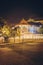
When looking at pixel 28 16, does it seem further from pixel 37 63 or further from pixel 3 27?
pixel 37 63

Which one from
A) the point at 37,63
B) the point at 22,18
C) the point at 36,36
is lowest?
the point at 37,63

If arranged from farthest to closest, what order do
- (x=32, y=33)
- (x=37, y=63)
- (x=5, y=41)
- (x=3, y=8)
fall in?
1. (x=32, y=33)
2. (x=3, y=8)
3. (x=5, y=41)
4. (x=37, y=63)

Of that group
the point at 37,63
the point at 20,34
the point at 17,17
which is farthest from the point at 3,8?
the point at 37,63

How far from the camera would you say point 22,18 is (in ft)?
23.7

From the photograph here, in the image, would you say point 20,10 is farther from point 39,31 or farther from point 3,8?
point 39,31

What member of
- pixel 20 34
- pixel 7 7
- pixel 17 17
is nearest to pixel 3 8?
pixel 7 7

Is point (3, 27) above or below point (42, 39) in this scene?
above

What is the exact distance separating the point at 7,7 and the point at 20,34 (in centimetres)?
111

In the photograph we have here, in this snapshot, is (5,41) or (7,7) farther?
(7,7)

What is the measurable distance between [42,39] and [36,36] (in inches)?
12.8

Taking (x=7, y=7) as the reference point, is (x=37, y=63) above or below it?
below

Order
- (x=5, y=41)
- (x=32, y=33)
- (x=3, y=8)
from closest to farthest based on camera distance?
(x=5, y=41), (x=3, y=8), (x=32, y=33)

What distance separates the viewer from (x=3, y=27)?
290 inches

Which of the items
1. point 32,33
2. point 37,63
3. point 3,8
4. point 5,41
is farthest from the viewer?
point 32,33
